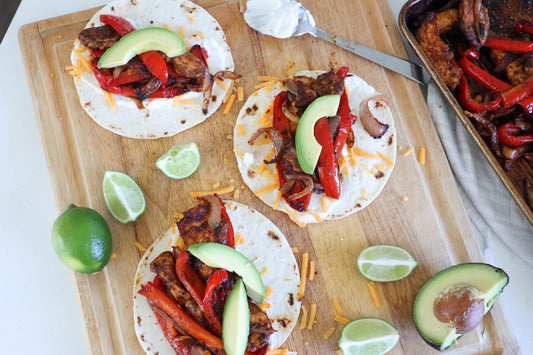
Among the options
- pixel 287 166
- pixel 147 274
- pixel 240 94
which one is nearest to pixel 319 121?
pixel 287 166

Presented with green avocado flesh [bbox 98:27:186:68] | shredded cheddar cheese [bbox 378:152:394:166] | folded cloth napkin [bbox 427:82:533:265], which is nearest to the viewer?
green avocado flesh [bbox 98:27:186:68]

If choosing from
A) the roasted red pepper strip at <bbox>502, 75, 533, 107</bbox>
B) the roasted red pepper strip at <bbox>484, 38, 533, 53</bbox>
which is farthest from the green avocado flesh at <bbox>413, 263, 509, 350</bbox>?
the roasted red pepper strip at <bbox>484, 38, 533, 53</bbox>

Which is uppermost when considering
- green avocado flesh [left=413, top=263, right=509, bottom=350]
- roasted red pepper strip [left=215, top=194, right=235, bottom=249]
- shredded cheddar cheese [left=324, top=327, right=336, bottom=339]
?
roasted red pepper strip [left=215, top=194, right=235, bottom=249]

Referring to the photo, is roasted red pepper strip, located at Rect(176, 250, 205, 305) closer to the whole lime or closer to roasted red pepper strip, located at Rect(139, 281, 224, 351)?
roasted red pepper strip, located at Rect(139, 281, 224, 351)

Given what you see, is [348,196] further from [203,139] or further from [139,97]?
[139,97]

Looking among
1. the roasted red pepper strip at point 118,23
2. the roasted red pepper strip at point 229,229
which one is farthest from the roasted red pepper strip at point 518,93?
the roasted red pepper strip at point 118,23

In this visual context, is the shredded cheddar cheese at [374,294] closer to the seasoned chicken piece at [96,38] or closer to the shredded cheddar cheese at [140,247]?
the shredded cheddar cheese at [140,247]
